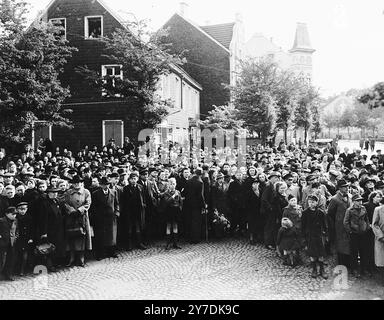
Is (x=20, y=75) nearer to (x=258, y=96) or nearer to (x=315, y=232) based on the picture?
(x=315, y=232)

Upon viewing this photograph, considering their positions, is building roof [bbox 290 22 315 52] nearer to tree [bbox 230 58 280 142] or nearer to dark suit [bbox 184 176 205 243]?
tree [bbox 230 58 280 142]

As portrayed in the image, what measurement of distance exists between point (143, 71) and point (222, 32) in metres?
21.9

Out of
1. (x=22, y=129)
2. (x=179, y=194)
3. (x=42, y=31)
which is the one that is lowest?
(x=179, y=194)

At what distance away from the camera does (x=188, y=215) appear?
1057cm

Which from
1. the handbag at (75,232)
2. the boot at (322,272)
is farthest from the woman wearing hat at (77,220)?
the boot at (322,272)

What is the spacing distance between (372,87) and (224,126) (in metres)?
17.3

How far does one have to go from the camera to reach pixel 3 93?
666 inches

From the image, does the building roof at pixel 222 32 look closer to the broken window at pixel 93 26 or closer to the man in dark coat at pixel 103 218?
the broken window at pixel 93 26

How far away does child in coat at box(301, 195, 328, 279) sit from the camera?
26.4 ft

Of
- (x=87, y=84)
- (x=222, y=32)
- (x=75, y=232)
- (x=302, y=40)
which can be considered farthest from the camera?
(x=302, y=40)

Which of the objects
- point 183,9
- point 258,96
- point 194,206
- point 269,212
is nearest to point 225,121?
point 258,96

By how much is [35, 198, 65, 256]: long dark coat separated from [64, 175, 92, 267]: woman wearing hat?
142 millimetres


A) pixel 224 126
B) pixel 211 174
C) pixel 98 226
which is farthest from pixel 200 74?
pixel 98 226
